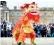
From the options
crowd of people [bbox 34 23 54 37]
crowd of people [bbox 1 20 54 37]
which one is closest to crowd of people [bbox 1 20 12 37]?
crowd of people [bbox 1 20 54 37]

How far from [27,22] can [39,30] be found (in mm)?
137

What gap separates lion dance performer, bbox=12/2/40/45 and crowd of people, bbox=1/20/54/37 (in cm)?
4

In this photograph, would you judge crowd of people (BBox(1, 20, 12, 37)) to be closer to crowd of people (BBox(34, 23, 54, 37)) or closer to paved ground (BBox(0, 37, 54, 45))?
paved ground (BBox(0, 37, 54, 45))

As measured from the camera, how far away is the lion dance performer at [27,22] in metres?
2.45

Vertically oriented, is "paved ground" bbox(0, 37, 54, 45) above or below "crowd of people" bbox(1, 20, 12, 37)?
below

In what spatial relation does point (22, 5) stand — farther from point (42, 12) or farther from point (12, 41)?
point (12, 41)

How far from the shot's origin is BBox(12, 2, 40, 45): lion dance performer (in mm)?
2451

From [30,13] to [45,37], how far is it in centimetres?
26

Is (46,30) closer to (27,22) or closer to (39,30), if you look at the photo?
(39,30)

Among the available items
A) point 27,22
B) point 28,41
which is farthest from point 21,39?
point 27,22

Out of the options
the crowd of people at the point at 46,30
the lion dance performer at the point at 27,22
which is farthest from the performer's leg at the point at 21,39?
the crowd of people at the point at 46,30

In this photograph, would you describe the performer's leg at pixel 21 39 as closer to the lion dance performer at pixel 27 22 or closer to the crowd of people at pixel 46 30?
the lion dance performer at pixel 27 22

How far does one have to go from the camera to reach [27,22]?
2.46 metres

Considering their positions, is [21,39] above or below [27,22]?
below
